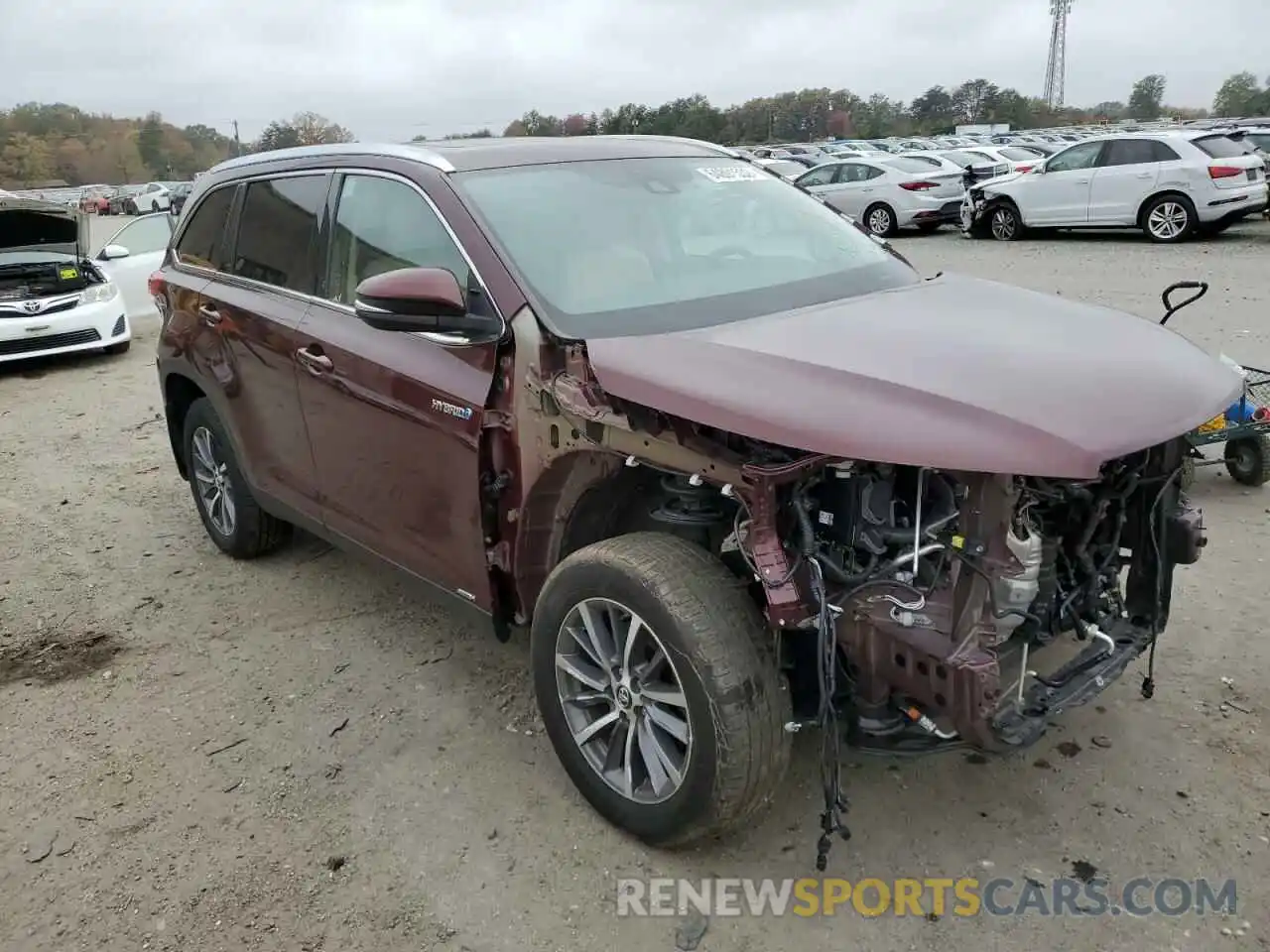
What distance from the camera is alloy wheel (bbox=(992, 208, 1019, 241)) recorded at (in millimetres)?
17094

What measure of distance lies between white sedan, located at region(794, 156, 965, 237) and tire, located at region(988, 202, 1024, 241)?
4.84ft

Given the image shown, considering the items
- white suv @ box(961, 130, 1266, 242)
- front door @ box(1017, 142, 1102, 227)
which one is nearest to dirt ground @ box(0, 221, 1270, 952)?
white suv @ box(961, 130, 1266, 242)

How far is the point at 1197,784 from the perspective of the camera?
2979 millimetres

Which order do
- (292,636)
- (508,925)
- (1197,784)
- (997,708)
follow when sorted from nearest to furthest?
(997,708), (508,925), (1197,784), (292,636)

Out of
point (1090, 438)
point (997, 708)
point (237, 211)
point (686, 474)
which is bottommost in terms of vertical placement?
point (997, 708)

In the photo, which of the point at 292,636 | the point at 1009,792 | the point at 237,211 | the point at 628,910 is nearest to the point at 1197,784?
the point at 1009,792

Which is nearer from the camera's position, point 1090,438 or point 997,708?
point 1090,438

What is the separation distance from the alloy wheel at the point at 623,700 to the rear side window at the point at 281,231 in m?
1.91

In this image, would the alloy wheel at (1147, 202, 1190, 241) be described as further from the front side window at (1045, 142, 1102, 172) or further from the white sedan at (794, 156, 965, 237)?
the white sedan at (794, 156, 965, 237)

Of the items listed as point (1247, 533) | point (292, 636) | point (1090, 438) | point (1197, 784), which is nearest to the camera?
point (1090, 438)

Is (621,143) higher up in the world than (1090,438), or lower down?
higher up

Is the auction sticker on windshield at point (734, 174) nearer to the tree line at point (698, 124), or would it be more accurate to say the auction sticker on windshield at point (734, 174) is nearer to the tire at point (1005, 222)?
the tire at point (1005, 222)

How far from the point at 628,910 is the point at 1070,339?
195 centimetres

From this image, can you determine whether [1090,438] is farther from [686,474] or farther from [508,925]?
[508,925]
